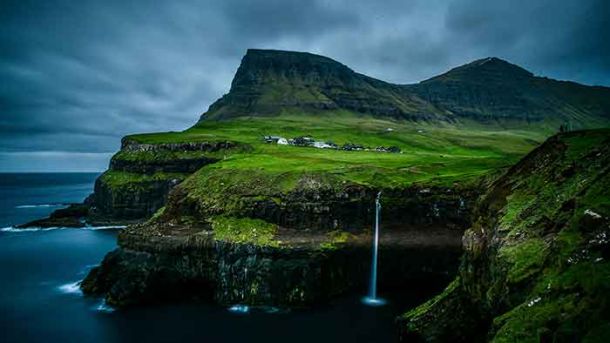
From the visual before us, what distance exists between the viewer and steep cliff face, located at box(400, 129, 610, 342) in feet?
48.2

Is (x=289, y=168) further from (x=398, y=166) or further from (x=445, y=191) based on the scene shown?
(x=445, y=191)

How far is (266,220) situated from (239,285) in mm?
10293

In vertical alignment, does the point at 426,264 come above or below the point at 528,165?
below

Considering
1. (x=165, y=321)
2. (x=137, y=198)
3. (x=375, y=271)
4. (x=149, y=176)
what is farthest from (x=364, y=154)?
(x=165, y=321)

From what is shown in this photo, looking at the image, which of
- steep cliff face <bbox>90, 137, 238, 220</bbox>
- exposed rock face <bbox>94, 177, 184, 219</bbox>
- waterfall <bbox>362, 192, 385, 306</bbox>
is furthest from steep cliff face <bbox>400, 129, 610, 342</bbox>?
exposed rock face <bbox>94, 177, 184, 219</bbox>

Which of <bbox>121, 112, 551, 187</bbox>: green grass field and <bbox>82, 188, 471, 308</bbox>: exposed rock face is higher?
<bbox>121, 112, 551, 187</bbox>: green grass field

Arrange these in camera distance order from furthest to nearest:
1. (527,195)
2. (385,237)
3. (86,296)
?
(385,237)
(86,296)
(527,195)

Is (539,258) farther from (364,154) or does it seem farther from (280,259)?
(364,154)

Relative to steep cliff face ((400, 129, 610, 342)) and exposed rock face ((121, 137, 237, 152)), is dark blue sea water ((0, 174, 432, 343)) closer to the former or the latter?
steep cliff face ((400, 129, 610, 342))

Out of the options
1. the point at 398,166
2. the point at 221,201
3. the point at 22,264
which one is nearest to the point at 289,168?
the point at 221,201

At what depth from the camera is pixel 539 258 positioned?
1902 cm

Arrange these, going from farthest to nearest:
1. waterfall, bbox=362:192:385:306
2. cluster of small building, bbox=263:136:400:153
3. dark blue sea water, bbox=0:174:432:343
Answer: cluster of small building, bbox=263:136:400:153, waterfall, bbox=362:192:385:306, dark blue sea water, bbox=0:174:432:343

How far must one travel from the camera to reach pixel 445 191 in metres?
59.8

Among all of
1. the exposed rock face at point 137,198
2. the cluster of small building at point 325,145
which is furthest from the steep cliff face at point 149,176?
the cluster of small building at point 325,145
